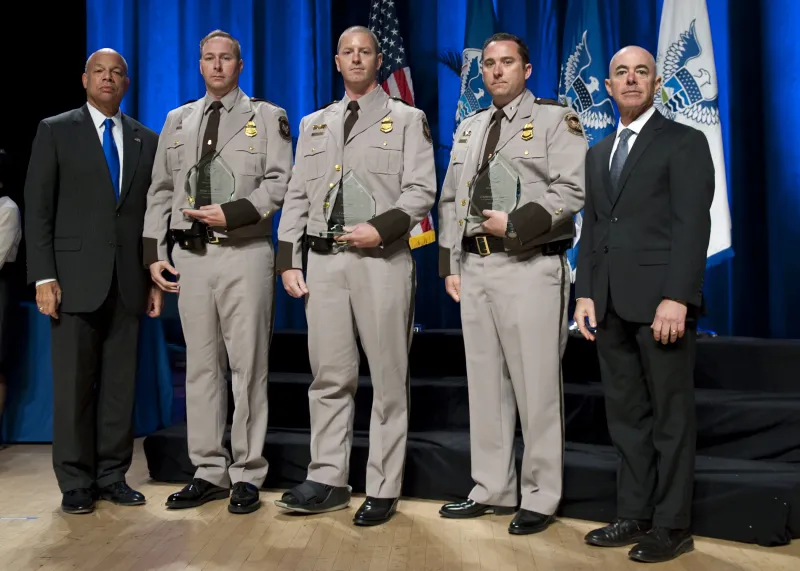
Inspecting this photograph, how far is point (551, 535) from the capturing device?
292 centimetres

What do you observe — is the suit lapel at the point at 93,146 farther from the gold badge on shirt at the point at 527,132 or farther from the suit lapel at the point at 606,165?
the suit lapel at the point at 606,165

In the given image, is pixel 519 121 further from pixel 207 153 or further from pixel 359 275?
pixel 207 153

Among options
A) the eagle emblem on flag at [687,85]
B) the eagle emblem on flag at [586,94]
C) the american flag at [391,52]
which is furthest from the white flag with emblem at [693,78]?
the american flag at [391,52]

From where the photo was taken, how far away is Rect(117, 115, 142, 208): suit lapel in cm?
342

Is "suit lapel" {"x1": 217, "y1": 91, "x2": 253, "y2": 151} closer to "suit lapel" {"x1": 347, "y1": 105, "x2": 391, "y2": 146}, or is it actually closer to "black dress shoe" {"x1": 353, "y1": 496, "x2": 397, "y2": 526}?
"suit lapel" {"x1": 347, "y1": 105, "x2": 391, "y2": 146}

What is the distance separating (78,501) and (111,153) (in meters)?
1.36

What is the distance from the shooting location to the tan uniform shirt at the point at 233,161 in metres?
3.32

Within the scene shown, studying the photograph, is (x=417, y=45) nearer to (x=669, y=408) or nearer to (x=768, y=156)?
(x=768, y=156)

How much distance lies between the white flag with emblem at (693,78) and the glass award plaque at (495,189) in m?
1.81

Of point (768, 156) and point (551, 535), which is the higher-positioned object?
point (768, 156)

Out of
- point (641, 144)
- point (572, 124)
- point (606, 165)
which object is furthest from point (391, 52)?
point (641, 144)

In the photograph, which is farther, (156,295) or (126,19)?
(126,19)

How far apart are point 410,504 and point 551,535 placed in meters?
0.66

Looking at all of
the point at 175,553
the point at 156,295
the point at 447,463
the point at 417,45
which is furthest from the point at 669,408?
the point at 417,45
